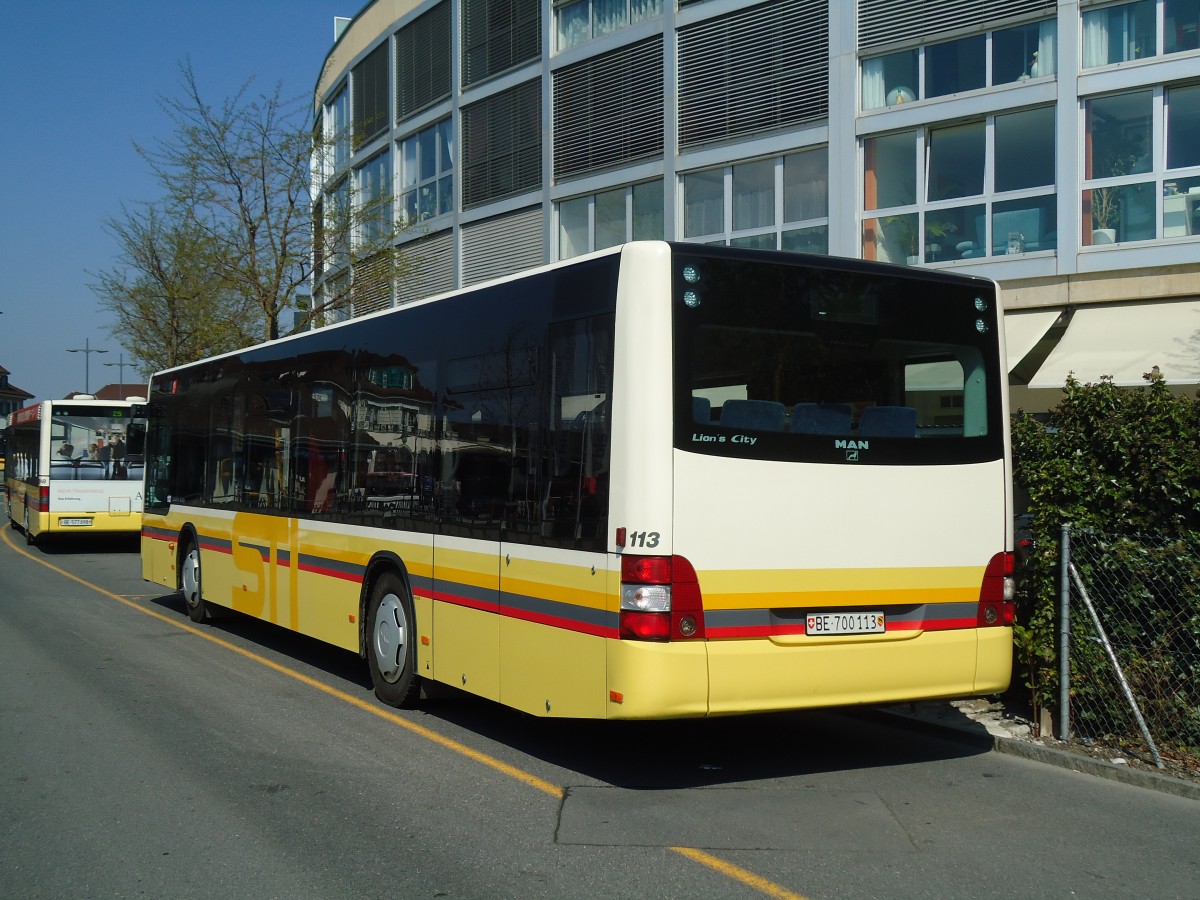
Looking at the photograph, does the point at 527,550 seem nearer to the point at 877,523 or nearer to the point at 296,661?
the point at 877,523

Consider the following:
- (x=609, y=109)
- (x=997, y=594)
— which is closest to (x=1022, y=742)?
(x=997, y=594)

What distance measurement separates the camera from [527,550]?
7.33 metres

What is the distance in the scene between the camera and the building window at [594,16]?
24.7 metres

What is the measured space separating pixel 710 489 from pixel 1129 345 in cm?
1244

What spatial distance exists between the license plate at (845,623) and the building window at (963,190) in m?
13.6

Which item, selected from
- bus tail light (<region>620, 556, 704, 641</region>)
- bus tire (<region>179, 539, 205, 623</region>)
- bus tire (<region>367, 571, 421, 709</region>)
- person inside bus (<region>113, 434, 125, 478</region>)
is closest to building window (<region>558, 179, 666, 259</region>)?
person inside bus (<region>113, 434, 125, 478</region>)

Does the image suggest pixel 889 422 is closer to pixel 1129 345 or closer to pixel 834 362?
pixel 834 362

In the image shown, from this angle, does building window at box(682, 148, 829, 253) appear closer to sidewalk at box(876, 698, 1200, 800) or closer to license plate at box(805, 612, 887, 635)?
sidewalk at box(876, 698, 1200, 800)

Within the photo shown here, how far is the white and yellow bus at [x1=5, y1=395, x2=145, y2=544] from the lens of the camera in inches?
980

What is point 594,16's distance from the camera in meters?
25.9

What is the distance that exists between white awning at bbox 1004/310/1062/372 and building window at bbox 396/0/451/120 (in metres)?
16.6

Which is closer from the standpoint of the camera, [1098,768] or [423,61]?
[1098,768]

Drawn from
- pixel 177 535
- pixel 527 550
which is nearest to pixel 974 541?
pixel 527 550

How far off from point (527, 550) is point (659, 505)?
1.19 metres
